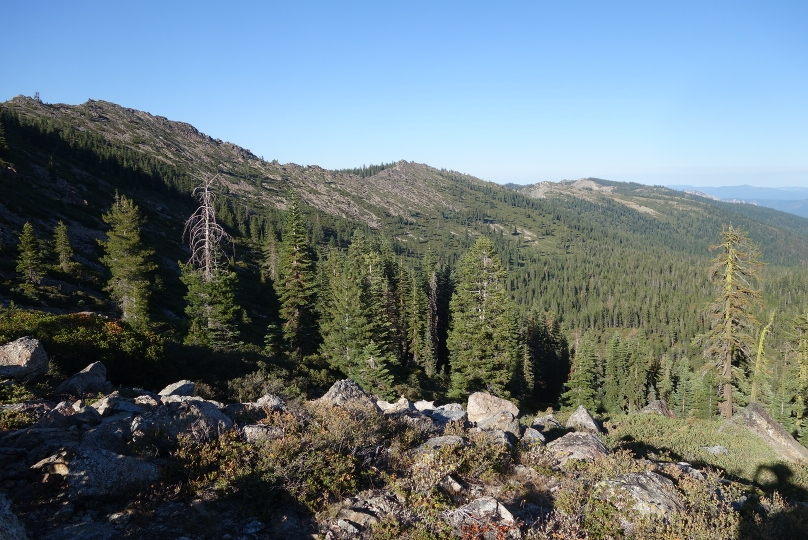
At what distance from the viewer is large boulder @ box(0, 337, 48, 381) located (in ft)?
35.7

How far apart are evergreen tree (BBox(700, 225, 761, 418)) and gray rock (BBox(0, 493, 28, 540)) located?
31.7m

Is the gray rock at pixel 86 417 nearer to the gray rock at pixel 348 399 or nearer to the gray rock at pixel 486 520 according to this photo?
the gray rock at pixel 348 399

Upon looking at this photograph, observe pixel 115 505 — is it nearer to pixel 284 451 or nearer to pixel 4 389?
pixel 284 451

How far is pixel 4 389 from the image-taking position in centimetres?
982

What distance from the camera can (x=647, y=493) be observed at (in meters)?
7.90

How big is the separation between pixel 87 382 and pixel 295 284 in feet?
74.7

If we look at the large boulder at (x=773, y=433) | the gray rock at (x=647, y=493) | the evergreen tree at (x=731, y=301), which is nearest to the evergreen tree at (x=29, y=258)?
the gray rock at (x=647, y=493)

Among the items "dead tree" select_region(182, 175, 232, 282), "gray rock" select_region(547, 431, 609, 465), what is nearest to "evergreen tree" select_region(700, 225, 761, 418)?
"gray rock" select_region(547, 431, 609, 465)

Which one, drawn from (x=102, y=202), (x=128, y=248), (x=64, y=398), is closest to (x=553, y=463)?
(x=64, y=398)

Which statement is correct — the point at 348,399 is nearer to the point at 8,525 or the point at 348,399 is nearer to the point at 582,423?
the point at 8,525

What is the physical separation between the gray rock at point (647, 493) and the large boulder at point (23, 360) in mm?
14331

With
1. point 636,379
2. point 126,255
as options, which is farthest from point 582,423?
point 636,379

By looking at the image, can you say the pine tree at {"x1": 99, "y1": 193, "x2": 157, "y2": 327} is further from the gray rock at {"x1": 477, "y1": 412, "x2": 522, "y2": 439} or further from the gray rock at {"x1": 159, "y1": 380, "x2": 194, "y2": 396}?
the gray rock at {"x1": 477, "y1": 412, "x2": 522, "y2": 439}

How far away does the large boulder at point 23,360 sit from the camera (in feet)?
35.7
